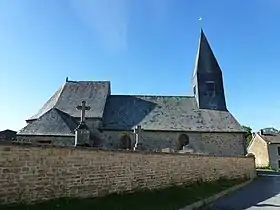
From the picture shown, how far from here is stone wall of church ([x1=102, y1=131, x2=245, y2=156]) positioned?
1048 inches

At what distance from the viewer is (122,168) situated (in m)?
9.22

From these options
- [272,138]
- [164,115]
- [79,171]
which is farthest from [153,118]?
[272,138]

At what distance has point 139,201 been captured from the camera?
28.2 feet

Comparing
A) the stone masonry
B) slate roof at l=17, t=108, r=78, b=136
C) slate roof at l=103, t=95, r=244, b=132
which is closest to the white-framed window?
slate roof at l=103, t=95, r=244, b=132

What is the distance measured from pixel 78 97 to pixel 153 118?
7.58 meters

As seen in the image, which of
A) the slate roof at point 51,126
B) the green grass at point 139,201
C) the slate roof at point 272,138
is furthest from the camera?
the slate roof at point 272,138

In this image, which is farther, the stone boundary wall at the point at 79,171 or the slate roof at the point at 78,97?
the slate roof at the point at 78,97

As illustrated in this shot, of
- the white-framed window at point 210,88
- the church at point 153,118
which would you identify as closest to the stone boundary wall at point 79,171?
the church at point 153,118

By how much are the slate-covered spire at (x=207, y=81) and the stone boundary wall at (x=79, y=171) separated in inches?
725

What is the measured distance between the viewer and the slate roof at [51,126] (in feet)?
70.6

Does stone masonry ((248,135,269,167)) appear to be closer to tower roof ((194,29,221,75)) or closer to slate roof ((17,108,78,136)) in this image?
tower roof ((194,29,221,75))

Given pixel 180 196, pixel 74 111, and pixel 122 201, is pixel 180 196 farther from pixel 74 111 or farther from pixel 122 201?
pixel 74 111

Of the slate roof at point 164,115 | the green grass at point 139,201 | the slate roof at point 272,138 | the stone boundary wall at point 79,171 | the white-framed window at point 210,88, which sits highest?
the white-framed window at point 210,88

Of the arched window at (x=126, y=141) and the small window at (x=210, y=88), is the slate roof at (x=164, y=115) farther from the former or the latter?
the small window at (x=210, y=88)
